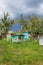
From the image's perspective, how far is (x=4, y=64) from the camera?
42.0 feet

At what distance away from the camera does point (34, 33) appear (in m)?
52.2

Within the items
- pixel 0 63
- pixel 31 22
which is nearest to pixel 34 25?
pixel 31 22

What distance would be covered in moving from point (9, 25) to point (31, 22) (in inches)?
332

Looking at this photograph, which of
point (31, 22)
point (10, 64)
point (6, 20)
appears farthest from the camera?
point (31, 22)

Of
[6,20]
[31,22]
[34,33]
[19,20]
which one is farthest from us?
[19,20]

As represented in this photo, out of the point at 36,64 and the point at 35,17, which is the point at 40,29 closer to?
the point at 35,17

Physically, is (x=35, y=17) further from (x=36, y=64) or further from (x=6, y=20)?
(x=36, y=64)

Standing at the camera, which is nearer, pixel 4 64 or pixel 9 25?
pixel 4 64

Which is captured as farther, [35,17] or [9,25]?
[35,17]

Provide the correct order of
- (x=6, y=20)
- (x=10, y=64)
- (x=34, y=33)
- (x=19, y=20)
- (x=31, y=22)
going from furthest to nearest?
(x=19, y=20), (x=31, y=22), (x=34, y=33), (x=6, y=20), (x=10, y=64)

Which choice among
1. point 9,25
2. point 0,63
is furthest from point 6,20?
point 0,63

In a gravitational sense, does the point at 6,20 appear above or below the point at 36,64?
above

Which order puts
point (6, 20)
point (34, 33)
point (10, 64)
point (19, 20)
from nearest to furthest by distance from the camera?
point (10, 64) < point (6, 20) < point (34, 33) < point (19, 20)

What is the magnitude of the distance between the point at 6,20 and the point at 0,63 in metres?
36.3
